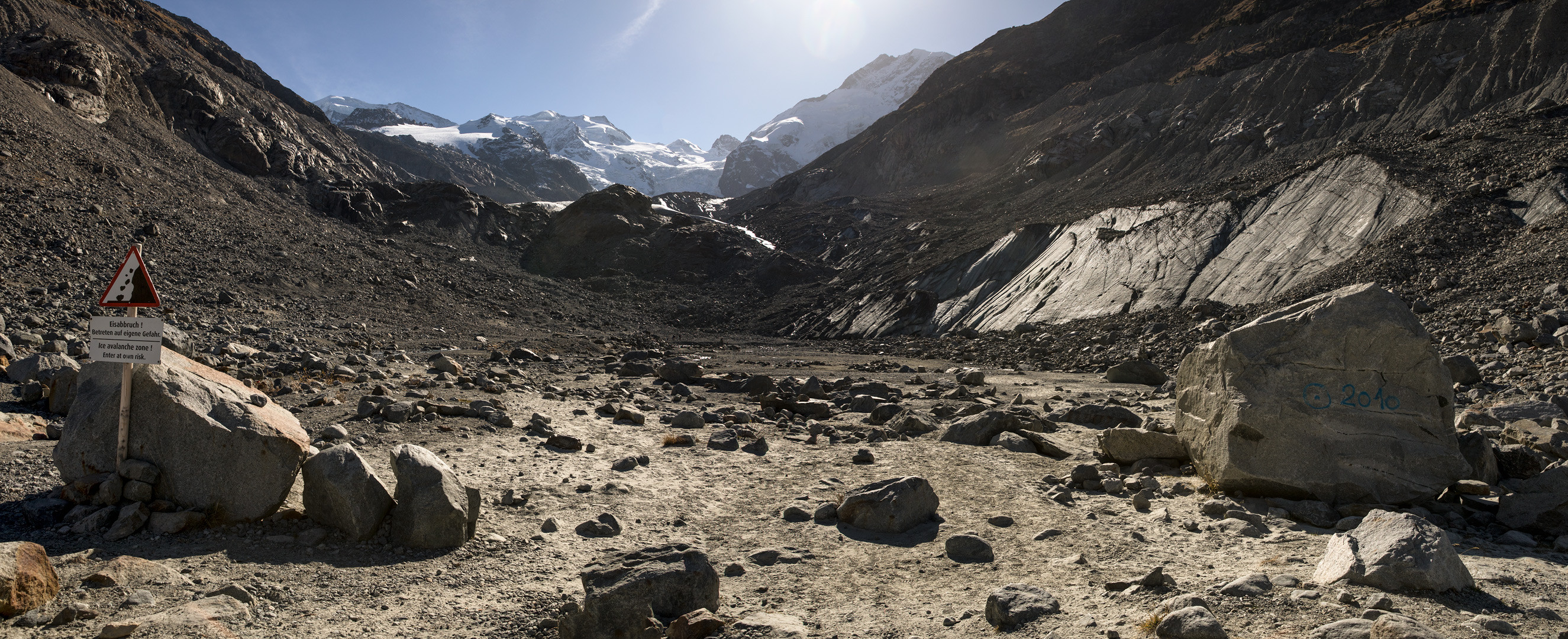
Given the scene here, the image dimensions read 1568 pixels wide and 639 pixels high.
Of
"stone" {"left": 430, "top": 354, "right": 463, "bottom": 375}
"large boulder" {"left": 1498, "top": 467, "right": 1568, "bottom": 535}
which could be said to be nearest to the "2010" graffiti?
"large boulder" {"left": 1498, "top": 467, "right": 1568, "bottom": 535}

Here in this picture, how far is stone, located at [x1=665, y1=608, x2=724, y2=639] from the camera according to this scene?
4.34 metres

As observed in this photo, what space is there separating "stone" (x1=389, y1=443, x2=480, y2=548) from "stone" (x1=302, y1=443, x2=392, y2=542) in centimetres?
14

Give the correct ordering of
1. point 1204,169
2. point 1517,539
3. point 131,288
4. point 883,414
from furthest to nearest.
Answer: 1. point 1204,169
2. point 883,414
3. point 131,288
4. point 1517,539

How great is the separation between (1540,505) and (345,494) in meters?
9.38

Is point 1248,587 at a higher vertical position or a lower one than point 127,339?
lower

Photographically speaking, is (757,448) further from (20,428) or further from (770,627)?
(20,428)

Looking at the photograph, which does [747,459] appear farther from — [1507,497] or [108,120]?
[108,120]

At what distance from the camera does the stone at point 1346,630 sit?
3619mm

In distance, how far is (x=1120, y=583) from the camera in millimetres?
4891

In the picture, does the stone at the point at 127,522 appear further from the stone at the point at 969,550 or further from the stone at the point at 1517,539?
the stone at the point at 1517,539

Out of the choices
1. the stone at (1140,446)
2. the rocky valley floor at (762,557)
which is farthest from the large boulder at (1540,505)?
the stone at (1140,446)

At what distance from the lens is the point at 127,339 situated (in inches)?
210

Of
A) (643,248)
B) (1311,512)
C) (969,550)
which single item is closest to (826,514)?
(969,550)

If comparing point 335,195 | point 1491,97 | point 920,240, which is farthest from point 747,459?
point 335,195
